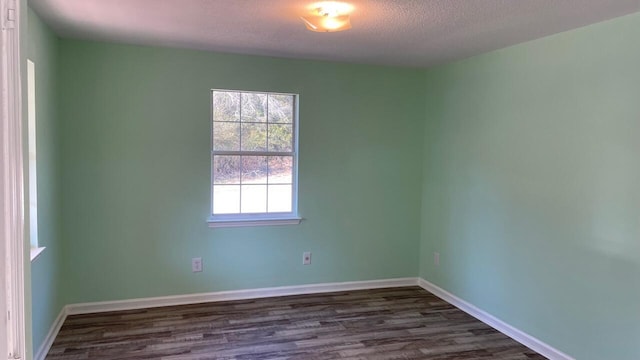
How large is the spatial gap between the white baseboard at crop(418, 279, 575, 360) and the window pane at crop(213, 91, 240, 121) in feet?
8.30

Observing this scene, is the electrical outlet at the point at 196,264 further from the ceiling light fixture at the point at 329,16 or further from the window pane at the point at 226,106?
the ceiling light fixture at the point at 329,16

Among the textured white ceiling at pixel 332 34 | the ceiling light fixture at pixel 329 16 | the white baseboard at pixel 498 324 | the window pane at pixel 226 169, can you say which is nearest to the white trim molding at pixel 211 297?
the white baseboard at pixel 498 324

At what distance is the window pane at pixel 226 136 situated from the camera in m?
4.07

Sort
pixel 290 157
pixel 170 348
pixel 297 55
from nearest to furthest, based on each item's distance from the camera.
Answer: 1. pixel 170 348
2. pixel 297 55
3. pixel 290 157

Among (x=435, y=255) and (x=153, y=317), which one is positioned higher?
(x=435, y=255)

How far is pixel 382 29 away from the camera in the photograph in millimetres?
3066

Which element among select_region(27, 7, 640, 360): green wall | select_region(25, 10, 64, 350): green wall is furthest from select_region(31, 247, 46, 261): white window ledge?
select_region(27, 7, 640, 360): green wall

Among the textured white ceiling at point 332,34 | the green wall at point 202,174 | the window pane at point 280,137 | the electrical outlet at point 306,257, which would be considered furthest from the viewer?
the electrical outlet at point 306,257

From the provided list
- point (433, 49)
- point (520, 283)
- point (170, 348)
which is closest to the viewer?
point (170, 348)

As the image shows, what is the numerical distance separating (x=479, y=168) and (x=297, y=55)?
6.13 feet

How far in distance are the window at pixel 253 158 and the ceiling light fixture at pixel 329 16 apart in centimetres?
157

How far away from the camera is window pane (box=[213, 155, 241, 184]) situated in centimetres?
409

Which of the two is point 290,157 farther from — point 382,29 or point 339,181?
point 382,29

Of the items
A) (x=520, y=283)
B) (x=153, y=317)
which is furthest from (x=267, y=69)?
(x=520, y=283)
